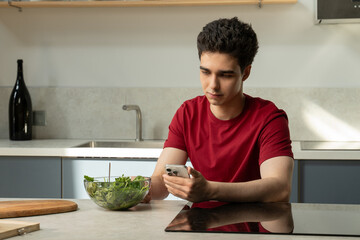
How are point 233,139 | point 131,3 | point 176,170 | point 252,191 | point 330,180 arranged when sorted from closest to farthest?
1. point 176,170
2. point 252,191
3. point 233,139
4. point 330,180
5. point 131,3

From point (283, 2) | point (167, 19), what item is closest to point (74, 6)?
point (167, 19)

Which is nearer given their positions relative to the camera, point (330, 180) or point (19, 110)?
point (330, 180)

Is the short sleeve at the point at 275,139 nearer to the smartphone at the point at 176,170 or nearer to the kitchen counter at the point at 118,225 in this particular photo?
the kitchen counter at the point at 118,225

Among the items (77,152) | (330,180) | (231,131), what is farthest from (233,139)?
(77,152)

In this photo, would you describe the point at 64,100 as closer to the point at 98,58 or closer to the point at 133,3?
the point at 98,58

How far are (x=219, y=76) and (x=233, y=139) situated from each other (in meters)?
0.26

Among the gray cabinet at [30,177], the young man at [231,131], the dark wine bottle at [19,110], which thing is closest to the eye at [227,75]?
the young man at [231,131]

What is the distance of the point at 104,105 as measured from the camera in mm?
3363

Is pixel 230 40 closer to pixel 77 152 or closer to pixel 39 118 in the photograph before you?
pixel 77 152

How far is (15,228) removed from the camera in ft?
4.05

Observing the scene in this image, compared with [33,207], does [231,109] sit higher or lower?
higher

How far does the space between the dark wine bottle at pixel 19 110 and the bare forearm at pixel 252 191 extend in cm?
198

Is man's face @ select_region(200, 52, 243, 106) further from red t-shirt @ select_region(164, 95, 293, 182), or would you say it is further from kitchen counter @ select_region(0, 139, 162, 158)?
kitchen counter @ select_region(0, 139, 162, 158)

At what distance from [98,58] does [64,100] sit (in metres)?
0.35
